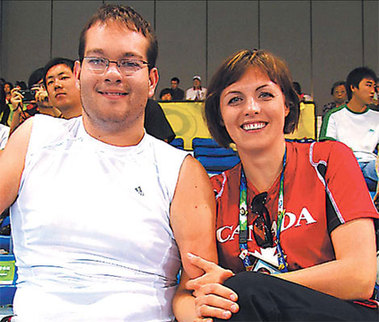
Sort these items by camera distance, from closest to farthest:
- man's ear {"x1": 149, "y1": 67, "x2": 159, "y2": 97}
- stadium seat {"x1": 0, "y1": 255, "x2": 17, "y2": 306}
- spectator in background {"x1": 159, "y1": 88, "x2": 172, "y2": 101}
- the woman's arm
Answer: the woman's arm → man's ear {"x1": 149, "y1": 67, "x2": 159, "y2": 97} → stadium seat {"x1": 0, "y1": 255, "x2": 17, "y2": 306} → spectator in background {"x1": 159, "y1": 88, "x2": 172, "y2": 101}

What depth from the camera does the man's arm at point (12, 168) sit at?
1.27 meters

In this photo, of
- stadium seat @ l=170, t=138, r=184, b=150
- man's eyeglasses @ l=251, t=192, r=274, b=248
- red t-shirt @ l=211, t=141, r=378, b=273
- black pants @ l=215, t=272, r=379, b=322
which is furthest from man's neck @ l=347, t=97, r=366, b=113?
black pants @ l=215, t=272, r=379, b=322

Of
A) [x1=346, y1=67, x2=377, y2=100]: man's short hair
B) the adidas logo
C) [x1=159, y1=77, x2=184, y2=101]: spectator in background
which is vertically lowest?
the adidas logo

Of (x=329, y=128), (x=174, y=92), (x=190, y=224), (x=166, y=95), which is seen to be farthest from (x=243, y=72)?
(x=174, y=92)

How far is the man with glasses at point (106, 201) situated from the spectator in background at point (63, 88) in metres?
0.98

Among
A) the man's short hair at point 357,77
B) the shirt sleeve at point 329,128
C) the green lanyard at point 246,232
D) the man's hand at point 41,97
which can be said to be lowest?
the green lanyard at point 246,232

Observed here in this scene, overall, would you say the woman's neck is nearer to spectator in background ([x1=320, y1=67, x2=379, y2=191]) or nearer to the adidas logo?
the adidas logo

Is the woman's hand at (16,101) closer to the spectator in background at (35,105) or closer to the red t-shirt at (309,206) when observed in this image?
the spectator in background at (35,105)

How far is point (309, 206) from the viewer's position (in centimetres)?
130

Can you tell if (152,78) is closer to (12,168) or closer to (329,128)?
(12,168)

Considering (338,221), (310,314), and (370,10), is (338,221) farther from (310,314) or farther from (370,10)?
(370,10)

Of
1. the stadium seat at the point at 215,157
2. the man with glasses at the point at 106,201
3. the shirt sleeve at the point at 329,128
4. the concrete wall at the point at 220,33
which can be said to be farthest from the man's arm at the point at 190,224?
the concrete wall at the point at 220,33

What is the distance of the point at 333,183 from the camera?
1.29 m

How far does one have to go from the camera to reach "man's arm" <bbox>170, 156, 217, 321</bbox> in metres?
1.28
